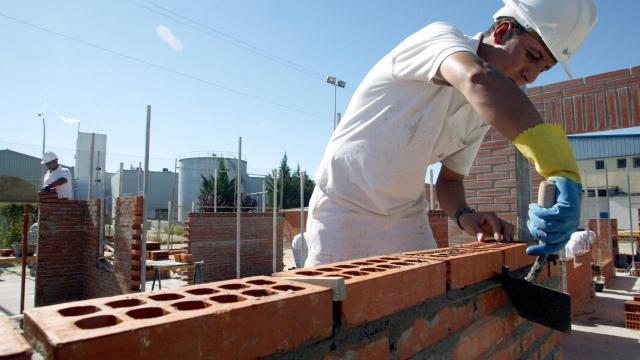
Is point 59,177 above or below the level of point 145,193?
above

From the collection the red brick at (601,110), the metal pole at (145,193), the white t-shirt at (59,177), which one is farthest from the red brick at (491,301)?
the white t-shirt at (59,177)

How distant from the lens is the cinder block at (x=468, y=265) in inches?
51.3

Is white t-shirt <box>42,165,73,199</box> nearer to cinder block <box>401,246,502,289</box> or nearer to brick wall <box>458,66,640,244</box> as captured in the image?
brick wall <box>458,66,640,244</box>

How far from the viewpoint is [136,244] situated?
6.81 metres

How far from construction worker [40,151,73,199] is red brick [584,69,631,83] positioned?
9.23 metres

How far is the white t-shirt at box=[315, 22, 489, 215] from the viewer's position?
1735mm

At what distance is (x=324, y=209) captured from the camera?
6.30 ft

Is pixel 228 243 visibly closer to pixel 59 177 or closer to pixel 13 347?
pixel 59 177

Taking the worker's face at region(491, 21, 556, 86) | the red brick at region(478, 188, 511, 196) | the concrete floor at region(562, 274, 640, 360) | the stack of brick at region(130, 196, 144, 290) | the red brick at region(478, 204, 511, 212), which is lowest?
the concrete floor at region(562, 274, 640, 360)

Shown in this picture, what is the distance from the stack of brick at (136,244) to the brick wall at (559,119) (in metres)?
4.92

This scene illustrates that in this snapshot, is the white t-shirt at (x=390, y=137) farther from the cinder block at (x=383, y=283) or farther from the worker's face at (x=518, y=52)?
the cinder block at (x=383, y=283)

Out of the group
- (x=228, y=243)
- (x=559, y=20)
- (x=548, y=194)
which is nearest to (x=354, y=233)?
(x=548, y=194)

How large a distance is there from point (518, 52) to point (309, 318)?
1414mm

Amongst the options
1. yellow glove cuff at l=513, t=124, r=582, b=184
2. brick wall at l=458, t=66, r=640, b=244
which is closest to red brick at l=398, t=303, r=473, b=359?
yellow glove cuff at l=513, t=124, r=582, b=184
